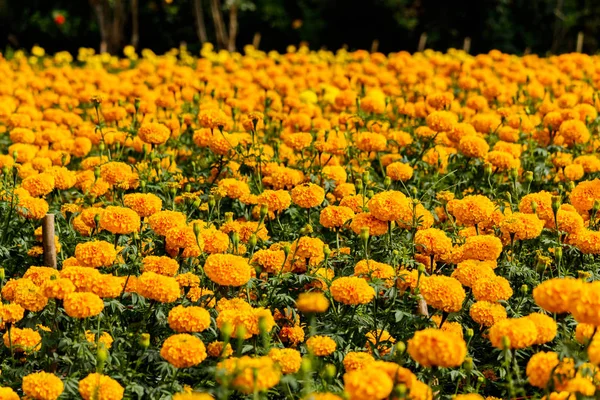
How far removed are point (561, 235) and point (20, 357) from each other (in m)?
2.18

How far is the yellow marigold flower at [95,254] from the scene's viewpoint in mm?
3037

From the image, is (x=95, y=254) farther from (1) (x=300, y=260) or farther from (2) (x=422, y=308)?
(2) (x=422, y=308)

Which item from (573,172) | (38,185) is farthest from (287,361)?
(573,172)

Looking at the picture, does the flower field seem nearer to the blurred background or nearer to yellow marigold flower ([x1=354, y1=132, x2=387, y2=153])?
yellow marigold flower ([x1=354, y1=132, x2=387, y2=153])

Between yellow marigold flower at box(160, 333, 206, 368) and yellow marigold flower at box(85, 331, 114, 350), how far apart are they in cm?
35

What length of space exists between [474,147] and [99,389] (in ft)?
8.39

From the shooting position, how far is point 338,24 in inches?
493

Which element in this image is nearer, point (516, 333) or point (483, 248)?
point (516, 333)

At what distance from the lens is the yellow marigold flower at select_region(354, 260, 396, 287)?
3.14 metres

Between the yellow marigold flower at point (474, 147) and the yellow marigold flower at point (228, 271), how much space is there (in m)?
1.86

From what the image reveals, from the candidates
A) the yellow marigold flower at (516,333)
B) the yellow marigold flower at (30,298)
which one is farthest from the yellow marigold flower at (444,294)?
the yellow marigold flower at (30,298)

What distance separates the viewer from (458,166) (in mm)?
5004

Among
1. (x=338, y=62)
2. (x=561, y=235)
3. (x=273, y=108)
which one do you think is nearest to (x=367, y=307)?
(x=561, y=235)

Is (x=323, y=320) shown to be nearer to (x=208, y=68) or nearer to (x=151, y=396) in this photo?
(x=151, y=396)
